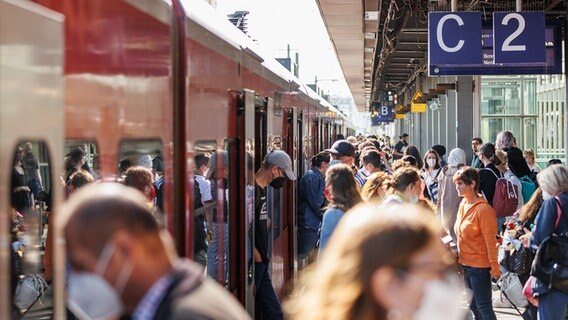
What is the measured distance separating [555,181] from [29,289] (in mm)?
4913

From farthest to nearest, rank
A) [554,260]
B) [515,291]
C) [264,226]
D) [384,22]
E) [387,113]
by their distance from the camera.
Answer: [387,113], [384,22], [515,291], [264,226], [554,260]

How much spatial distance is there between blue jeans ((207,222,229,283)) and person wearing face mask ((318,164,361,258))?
72cm

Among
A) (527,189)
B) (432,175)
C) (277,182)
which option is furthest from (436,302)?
(432,175)

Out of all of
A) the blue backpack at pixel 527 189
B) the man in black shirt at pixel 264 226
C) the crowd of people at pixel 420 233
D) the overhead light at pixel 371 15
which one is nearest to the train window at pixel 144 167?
the crowd of people at pixel 420 233

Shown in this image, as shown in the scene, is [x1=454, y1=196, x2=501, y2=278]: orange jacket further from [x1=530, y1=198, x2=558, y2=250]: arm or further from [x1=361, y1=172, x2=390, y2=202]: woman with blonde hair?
[x1=361, y1=172, x2=390, y2=202]: woman with blonde hair

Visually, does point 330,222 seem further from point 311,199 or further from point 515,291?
point 311,199

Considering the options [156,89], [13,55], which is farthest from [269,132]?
Answer: [13,55]

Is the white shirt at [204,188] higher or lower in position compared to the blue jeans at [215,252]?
higher

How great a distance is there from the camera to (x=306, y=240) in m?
11.6

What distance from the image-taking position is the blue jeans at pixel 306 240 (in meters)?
11.5

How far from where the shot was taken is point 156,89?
427 centimetres

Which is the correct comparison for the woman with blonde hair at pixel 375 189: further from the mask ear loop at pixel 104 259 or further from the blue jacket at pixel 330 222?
the mask ear loop at pixel 104 259

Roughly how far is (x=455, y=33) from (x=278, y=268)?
4055 mm

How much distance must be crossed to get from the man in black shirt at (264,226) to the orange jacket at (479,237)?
1.58 m
